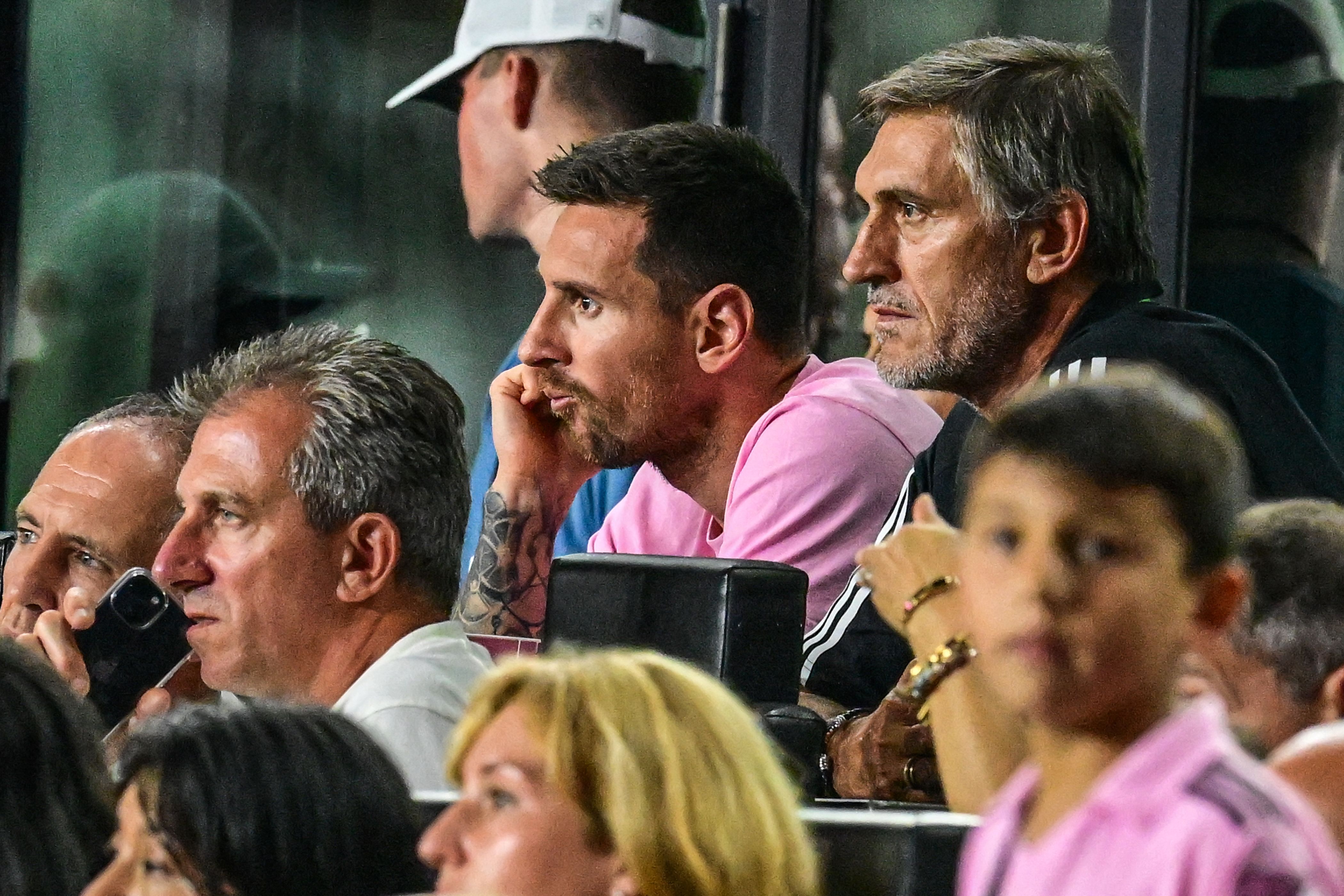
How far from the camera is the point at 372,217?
445cm

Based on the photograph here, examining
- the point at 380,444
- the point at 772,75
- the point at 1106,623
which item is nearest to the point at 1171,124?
the point at 772,75

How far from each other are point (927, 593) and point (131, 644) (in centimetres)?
132

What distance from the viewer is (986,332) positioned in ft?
8.46

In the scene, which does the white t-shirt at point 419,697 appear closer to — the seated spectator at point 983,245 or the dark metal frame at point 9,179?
the seated spectator at point 983,245

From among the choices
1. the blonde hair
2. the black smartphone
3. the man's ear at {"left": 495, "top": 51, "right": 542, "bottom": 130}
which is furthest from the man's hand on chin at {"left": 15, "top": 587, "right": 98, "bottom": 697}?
the man's ear at {"left": 495, "top": 51, "right": 542, "bottom": 130}

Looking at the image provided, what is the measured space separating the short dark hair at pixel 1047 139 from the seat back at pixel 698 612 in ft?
2.56

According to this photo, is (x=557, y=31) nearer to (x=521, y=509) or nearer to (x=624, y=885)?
(x=521, y=509)

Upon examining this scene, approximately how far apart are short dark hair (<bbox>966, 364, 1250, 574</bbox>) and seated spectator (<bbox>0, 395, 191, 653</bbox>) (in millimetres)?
2033

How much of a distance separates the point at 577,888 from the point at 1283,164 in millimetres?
2559

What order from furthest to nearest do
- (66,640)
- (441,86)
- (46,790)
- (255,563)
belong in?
1. (441,86)
2. (66,640)
3. (255,563)
4. (46,790)

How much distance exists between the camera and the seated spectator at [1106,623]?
96cm

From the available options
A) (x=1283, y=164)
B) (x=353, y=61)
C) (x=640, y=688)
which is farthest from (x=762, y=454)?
(x=353, y=61)

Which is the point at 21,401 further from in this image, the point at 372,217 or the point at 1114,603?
the point at 1114,603

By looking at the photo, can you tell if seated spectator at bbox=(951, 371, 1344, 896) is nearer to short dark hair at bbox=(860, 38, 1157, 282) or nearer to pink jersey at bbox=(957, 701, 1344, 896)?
pink jersey at bbox=(957, 701, 1344, 896)
